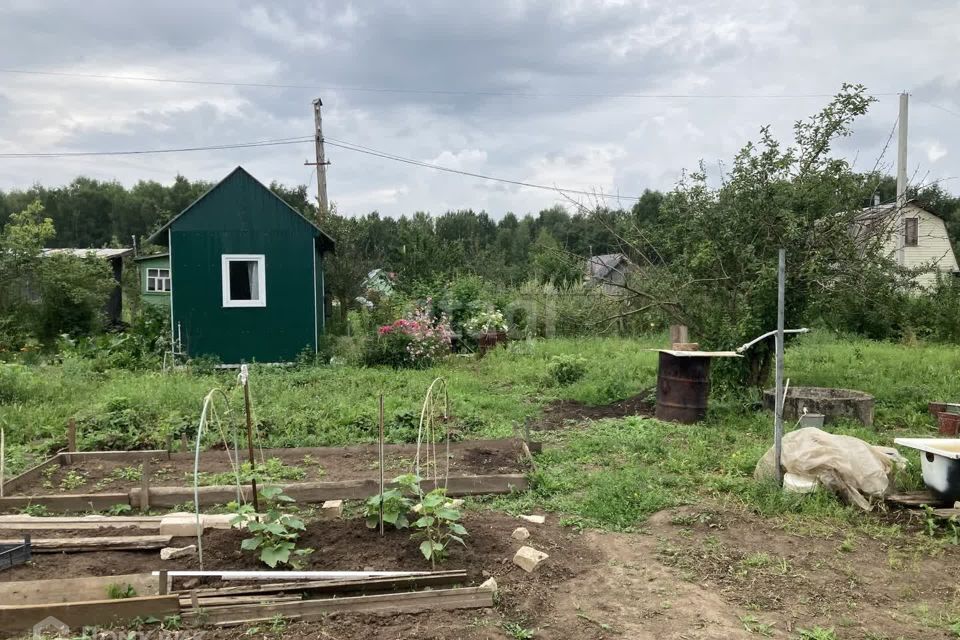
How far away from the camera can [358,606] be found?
3352 mm

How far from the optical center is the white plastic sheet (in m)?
5.07

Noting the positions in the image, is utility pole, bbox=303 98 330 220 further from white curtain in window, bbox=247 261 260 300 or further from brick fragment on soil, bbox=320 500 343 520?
brick fragment on soil, bbox=320 500 343 520

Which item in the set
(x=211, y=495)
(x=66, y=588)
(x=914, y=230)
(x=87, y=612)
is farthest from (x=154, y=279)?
(x=914, y=230)

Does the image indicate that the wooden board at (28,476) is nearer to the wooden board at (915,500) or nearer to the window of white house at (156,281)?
the wooden board at (915,500)

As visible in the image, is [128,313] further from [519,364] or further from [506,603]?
[506,603]

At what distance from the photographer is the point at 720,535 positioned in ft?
14.8

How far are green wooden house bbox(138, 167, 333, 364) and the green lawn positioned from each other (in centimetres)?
103

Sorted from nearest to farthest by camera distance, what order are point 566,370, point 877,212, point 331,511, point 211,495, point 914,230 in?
point 331,511 → point 211,495 → point 877,212 → point 566,370 → point 914,230

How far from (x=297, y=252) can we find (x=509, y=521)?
9620 mm

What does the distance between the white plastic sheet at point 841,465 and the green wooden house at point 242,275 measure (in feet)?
31.9

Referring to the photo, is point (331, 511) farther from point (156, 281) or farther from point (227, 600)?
point (156, 281)

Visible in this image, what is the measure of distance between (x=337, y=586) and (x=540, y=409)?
18.3 feet

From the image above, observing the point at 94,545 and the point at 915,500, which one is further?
the point at 915,500

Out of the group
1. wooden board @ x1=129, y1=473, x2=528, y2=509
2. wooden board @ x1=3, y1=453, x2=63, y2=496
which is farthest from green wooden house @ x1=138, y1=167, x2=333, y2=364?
wooden board @ x1=129, y1=473, x2=528, y2=509
